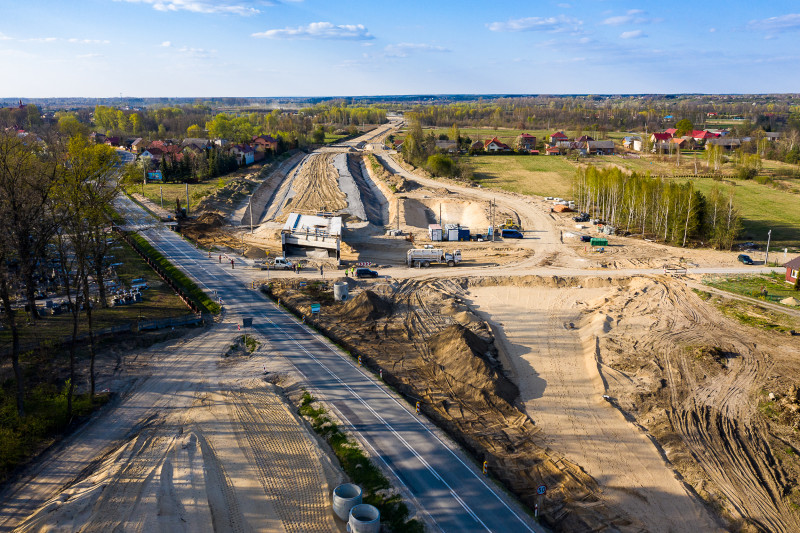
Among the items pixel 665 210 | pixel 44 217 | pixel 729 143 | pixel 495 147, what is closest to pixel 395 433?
pixel 44 217

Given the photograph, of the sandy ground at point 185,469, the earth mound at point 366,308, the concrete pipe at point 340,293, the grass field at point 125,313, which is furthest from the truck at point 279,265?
the sandy ground at point 185,469

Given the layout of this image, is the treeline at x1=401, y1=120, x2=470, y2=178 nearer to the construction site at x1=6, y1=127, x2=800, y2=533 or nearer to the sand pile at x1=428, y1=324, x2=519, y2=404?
the construction site at x1=6, y1=127, x2=800, y2=533

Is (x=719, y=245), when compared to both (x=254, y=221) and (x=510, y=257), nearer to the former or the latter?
(x=510, y=257)

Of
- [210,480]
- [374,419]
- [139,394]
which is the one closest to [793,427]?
[374,419]

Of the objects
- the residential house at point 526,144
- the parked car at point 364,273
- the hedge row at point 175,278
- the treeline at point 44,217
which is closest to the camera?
the treeline at point 44,217

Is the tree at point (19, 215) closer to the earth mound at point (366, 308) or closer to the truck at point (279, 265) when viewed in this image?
the earth mound at point (366, 308)

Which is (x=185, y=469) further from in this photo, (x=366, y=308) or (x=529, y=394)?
(x=366, y=308)
